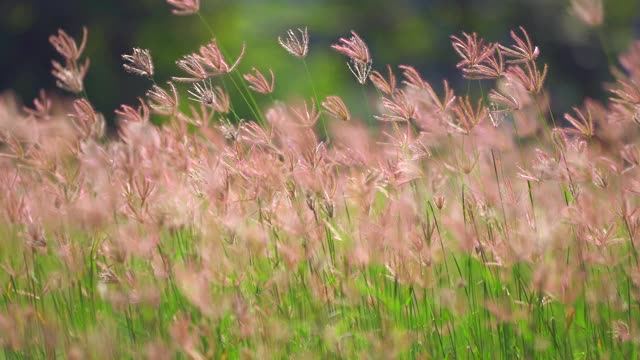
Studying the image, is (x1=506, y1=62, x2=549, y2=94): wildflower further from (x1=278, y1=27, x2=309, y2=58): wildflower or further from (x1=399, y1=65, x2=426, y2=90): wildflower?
(x1=278, y1=27, x2=309, y2=58): wildflower

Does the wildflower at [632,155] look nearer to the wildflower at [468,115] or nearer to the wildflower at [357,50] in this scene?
the wildflower at [468,115]

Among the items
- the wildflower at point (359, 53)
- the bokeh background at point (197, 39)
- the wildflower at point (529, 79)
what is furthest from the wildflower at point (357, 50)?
the bokeh background at point (197, 39)

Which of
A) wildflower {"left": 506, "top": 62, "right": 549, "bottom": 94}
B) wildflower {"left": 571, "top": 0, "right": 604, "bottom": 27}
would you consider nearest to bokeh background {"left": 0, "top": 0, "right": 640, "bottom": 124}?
wildflower {"left": 571, "top": 0, "right": 604, "bottom": 27}

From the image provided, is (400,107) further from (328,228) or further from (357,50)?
(328,228)

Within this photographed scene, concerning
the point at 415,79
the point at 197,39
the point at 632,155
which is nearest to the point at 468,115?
the point at 415,79

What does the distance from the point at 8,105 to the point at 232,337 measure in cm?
145

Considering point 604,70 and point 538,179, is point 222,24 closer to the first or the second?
point 604,70

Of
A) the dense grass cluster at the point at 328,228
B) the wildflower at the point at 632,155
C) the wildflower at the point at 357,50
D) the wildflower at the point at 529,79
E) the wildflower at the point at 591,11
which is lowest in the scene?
the dense grass cluster at the point at 328,228

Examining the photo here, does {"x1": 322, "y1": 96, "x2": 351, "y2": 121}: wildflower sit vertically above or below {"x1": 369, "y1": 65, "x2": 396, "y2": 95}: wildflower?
below

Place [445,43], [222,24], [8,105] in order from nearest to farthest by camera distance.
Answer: [8,105] → [222,24] → [445,43]

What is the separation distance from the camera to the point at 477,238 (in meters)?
2.46

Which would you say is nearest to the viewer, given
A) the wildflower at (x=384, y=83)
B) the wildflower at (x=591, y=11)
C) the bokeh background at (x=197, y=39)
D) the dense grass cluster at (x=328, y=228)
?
the dense grass cluster at (x=328, y=228)

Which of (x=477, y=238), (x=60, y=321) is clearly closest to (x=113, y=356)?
(x=60, y=321)

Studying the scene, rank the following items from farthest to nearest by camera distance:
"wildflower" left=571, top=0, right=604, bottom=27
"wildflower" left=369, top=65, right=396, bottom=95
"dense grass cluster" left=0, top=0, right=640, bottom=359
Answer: "wildflower" left=571, top=0, right=604, bottom=27, "wildflower" left=369, top=65, right=396, bottom=95, "dense grass cluster" left=0, top=0, right=640, bottom=359
